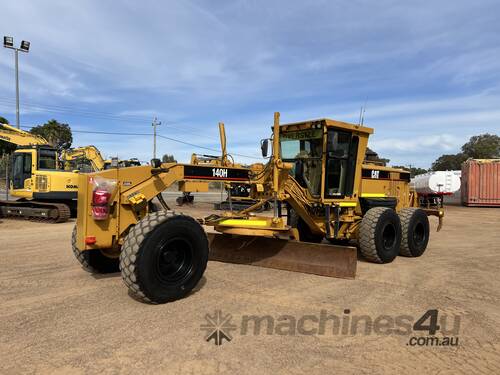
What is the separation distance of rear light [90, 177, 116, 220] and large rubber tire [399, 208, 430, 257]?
6.04 metres

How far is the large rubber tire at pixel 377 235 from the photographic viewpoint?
7.59m

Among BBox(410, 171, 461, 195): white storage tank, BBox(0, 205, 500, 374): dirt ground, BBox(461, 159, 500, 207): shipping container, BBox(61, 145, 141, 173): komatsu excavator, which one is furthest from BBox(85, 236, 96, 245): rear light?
BBox(461, 159, 500, 207): shipping container

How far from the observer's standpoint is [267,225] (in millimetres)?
6645

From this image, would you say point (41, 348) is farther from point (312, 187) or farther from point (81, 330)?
point (312, 187)

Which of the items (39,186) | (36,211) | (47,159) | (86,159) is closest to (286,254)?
(36,211)

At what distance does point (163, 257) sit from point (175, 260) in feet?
0.68

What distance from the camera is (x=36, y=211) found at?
14859mm

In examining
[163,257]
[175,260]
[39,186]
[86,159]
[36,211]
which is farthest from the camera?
[86,159]

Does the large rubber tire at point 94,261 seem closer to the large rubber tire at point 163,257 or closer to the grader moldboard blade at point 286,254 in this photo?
the large rubber tire at point 163,257

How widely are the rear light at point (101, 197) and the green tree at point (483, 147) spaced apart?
6647 centimetres

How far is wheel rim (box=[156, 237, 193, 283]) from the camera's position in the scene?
5.03 meters

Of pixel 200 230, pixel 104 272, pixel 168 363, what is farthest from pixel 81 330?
pixel 104 272

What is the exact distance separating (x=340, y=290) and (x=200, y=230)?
6.99ft

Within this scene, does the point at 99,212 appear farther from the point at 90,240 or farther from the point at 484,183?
the point at 484,183
